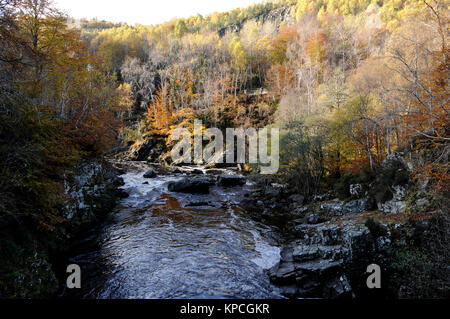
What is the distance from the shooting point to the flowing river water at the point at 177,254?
767 centimetres

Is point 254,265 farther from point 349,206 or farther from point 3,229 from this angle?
point 3,229

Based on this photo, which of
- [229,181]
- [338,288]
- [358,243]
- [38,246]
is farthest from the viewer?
[229,181]

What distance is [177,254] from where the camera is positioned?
32.4ft

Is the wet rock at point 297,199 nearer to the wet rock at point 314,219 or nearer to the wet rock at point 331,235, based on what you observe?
the wet rock at point 314,219

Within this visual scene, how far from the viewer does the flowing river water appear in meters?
7.67

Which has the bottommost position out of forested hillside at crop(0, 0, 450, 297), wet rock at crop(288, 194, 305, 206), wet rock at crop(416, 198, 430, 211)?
wet rock at crop(288, 194, 305, 206)

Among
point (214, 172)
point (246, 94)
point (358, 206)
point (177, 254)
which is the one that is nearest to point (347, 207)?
point (358, 206)

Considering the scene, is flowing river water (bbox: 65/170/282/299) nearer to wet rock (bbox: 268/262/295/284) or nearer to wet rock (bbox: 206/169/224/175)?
wet rock (bbox: 268/262/295/284)

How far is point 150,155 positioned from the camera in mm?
40969

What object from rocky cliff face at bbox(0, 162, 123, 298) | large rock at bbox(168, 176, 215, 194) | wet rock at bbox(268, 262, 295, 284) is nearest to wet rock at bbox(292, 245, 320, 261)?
wet rock at bbox(268, 262, 295, 284)

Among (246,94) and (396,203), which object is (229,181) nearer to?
(396,203)

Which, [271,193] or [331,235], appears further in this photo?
[271,193]
